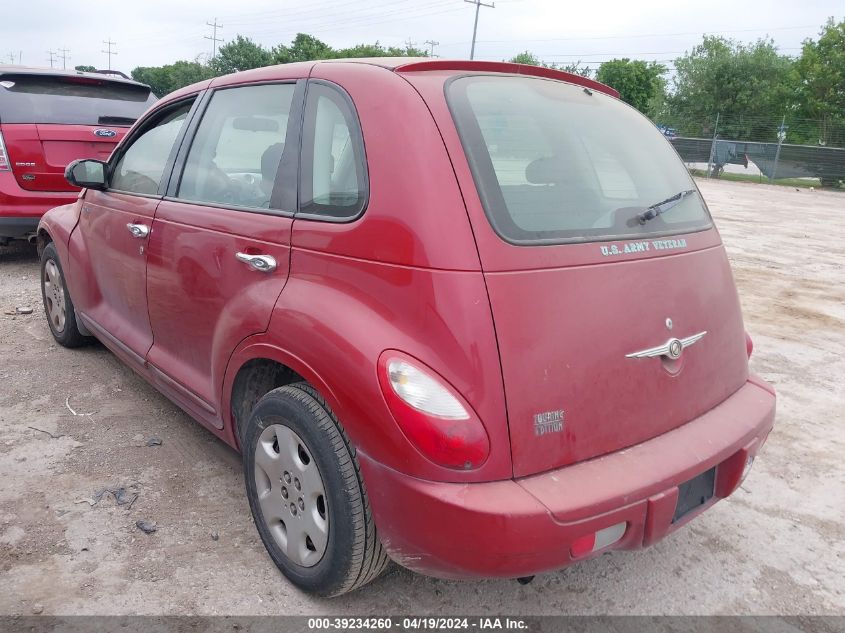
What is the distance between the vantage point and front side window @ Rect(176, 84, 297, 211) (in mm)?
2537

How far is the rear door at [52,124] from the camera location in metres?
5.96

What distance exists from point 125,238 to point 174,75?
274ft

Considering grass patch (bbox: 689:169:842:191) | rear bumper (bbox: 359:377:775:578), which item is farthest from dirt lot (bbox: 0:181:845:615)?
grass patch (bbox: 689:169:842:191)

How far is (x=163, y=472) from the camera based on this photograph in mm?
3068

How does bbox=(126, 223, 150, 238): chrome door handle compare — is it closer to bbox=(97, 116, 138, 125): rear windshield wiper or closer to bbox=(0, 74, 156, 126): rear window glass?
bbox=(0, 74, 156, 126): rear window glass

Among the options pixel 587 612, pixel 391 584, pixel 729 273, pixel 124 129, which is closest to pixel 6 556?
pixel 391 584

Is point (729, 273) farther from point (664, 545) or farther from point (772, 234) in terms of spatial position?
point (772, 234)

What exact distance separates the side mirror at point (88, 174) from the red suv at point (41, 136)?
2884mm

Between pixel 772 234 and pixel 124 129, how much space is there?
33.2 feet

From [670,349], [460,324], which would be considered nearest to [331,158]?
[460,324]

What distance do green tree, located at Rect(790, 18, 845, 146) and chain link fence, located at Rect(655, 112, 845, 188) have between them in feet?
1.70

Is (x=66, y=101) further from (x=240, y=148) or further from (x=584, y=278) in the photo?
(x=584, y=278)

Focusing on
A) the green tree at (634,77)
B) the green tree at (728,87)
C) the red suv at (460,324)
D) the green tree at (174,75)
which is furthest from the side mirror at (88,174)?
the green tree at (174,75)

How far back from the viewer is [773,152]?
2698 centimetres
